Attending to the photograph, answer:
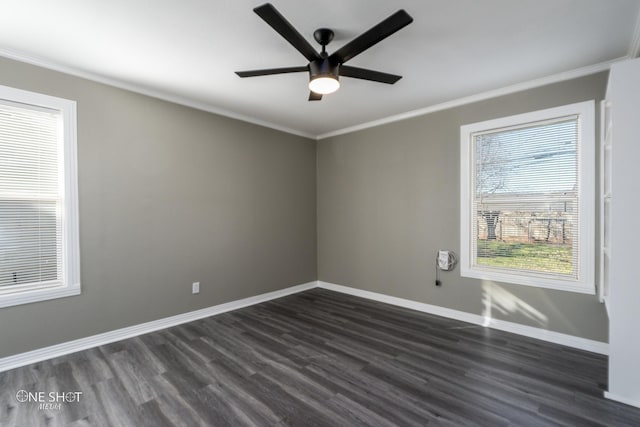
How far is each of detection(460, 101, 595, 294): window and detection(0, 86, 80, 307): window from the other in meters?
4.14

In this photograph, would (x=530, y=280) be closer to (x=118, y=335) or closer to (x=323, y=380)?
(x=323, y=380)

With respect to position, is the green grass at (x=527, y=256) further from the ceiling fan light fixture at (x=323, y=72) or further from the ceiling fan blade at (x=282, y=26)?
the ceiling fan blade at (x=282, y=26)

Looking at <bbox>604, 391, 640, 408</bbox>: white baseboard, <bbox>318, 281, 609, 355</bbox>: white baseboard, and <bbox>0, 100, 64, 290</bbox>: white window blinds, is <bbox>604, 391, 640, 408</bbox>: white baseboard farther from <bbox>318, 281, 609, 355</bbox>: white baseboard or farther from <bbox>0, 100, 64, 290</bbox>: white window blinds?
<bbox>0, 100, 64, 290</bbox>: white window blinds

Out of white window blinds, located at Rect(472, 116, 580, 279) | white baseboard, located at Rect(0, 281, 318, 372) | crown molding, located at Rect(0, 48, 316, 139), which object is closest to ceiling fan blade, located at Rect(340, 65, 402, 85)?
white window blinds, located at Rect(472, 116, 580, 279)

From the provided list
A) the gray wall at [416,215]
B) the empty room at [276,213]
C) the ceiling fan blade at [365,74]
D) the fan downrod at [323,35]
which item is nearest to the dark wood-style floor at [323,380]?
the empty room at [276,213]

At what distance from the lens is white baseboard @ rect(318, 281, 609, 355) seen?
2.80 m

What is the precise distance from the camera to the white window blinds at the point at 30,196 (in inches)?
99.0

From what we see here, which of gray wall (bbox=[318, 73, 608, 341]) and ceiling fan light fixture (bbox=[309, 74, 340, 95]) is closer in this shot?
ceiling fan light fixture (bbox=[309, 74, 340, 95])

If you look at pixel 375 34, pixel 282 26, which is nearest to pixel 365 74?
pixel 375 34

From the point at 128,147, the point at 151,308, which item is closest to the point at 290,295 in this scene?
the point at 151,308

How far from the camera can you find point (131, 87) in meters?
3.13

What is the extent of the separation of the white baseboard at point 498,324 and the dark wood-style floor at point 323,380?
0.32 feet

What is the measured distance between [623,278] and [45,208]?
15.3 ft

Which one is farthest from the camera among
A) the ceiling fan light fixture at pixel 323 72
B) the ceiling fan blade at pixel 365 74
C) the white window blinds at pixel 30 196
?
the white window blinds at pixel 30 196
